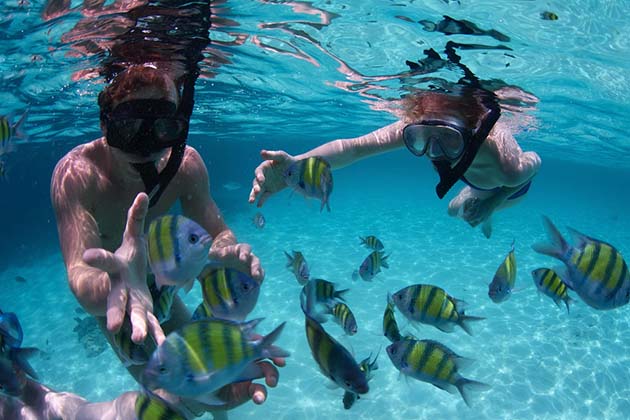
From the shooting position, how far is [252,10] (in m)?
7.70

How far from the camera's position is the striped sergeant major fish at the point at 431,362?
3.60 m

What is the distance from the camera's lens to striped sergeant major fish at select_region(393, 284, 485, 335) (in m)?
4.02

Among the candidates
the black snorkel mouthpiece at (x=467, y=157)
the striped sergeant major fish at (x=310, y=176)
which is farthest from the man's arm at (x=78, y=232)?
the black snorkel mouthpiece at (x=467, y=157)

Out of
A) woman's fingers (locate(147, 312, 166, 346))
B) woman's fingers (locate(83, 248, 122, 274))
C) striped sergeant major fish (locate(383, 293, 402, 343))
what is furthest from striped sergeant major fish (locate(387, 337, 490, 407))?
woman's fingers (locate(83, 248, 122, 274))

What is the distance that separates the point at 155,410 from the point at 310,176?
7.84 ft

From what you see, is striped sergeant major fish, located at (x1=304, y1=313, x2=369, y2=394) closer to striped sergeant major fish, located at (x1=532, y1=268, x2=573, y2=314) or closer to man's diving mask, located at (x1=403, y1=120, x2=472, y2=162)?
man's diving mask, located at (x1=403, y1=120, x2=472, y2=162)

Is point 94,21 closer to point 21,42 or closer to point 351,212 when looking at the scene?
point 21,42

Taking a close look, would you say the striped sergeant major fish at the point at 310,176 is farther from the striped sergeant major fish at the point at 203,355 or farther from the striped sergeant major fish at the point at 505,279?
the striped sergeant major fish at the point at 505,279

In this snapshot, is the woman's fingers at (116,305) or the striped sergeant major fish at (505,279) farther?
the striped sergeant major fish at (505,279)

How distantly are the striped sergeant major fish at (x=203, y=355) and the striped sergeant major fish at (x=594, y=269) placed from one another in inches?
97.7

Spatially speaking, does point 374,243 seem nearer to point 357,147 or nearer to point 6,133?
point 357,147

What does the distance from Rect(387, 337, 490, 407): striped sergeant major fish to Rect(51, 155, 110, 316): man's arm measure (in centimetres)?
261

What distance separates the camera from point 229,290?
2.84 meters

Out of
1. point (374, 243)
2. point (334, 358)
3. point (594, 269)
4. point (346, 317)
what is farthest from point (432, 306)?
point (374, 243)
